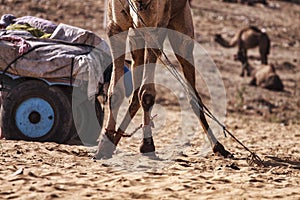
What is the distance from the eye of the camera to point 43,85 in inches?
277

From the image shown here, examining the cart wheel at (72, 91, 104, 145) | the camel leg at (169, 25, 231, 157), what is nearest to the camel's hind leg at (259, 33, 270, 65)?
the cart wheel at (72, 91, 104, 145)

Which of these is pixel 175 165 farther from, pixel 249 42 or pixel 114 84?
pixel 249 42

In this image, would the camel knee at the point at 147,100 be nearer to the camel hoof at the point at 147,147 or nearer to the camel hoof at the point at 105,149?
the camel hoof at the point at 147,147

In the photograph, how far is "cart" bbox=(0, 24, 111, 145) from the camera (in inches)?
272

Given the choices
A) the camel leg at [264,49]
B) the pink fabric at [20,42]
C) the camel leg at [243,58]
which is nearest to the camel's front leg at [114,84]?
the pink fabric at [20,42]

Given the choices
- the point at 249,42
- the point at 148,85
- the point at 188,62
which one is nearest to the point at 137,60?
the point at 148,85

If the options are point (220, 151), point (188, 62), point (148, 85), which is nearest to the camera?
point (148, 85)

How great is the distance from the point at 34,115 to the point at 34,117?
3 centimetres

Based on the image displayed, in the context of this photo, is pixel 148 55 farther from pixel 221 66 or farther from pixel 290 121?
pixel 221 66

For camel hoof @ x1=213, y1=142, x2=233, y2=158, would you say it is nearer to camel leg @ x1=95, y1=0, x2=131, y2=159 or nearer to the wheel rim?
camel leg @ x1=95, y1=0, x2=131, y2=159

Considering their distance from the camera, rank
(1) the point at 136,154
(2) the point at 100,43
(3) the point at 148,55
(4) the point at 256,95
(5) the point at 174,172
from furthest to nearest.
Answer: (4) the point at 256,95 < (2) the point at 100,43 < (1) the point at 136,154 < (3) the point at 148,55 < (5) the point at 174,172

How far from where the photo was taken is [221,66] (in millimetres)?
17062

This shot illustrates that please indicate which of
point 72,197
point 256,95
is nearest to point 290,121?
point 256,95

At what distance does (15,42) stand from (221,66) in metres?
10.6
